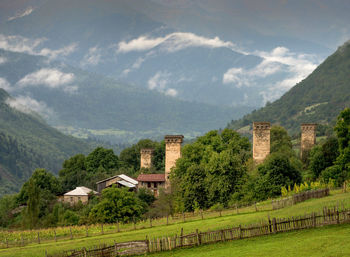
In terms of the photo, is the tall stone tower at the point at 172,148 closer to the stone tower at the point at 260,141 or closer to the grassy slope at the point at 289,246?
the stone tower at the point at 260,141

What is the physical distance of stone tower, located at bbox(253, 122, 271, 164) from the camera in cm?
6003

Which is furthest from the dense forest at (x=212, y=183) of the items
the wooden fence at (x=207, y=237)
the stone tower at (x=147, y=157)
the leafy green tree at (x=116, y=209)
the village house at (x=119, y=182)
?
the wooden fence at (x=207, y=237)

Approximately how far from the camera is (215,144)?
67188 millimetres

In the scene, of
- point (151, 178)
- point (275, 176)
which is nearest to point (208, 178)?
point (275, 176)

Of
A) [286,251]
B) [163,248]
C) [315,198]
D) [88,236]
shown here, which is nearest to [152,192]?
[88,236]

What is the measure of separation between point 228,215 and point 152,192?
3229cm

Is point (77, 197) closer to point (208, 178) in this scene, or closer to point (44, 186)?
point (44, 186)

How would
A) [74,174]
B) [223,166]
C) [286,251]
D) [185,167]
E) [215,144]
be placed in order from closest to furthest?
[286,251] → [223,166] → [185,167] → [215,144] → [74,174]

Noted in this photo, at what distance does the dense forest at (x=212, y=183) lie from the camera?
4928cm

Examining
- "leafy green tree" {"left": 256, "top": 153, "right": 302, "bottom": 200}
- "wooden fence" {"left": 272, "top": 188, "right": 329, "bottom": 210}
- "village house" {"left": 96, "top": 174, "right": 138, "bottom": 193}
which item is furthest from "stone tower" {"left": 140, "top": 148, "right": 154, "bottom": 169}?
"wooden fence" {"left": 272, "top": 188, "right": 329, "bottom": 210}

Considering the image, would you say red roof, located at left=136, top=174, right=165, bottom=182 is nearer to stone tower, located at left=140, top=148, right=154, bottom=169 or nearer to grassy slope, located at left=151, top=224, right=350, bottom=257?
stone tower, located at left=140, top=148, right=154, bottom=169

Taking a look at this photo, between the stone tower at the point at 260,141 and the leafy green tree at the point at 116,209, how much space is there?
50.0ft

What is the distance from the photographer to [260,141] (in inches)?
2376

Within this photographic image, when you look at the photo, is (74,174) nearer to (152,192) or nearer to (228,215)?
(152,192)
